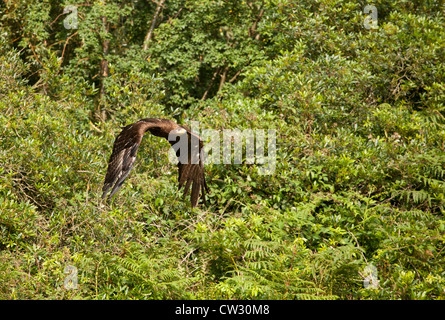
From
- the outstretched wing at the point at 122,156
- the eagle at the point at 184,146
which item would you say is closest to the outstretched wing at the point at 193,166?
the eagle at the point at 184,146

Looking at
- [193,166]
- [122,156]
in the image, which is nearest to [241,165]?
[193,166]

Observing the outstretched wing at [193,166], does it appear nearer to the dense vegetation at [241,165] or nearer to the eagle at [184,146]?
the eagle at [184,146]

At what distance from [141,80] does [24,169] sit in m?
2.34

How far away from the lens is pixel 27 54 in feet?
29.2

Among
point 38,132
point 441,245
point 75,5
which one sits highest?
point 75,5

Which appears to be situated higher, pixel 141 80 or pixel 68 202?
pixel 141 80

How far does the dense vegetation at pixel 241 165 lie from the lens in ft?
16.3

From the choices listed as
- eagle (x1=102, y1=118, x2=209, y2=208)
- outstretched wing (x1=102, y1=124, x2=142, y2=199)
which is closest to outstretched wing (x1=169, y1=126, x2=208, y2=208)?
eagle (x1=102, y1=118, x2=209, y2=208)

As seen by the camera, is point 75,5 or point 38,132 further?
point 75,5

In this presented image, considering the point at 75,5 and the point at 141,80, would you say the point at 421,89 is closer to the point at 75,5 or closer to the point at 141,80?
the point at 141,80

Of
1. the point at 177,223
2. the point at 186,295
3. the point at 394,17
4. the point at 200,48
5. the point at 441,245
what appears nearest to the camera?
the point at 186,295

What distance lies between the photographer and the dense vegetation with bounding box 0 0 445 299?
16.3 feet

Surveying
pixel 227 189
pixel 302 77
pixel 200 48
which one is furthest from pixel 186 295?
pixel 200 48

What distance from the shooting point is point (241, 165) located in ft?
20.9
